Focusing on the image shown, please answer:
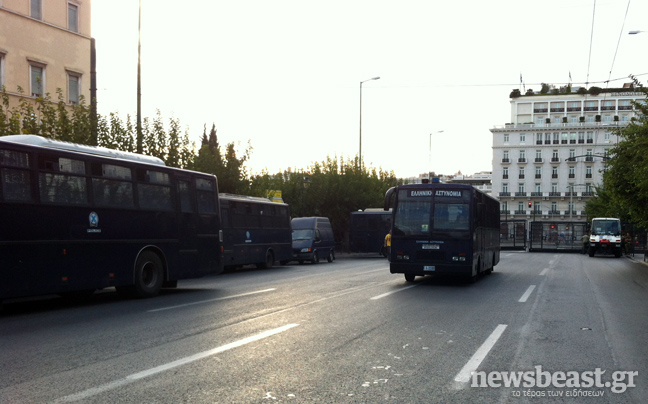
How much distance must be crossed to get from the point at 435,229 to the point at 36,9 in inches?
955

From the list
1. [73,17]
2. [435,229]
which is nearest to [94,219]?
[435,229]

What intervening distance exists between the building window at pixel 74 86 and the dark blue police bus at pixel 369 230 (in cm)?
1891

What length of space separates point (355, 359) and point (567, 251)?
5541cm

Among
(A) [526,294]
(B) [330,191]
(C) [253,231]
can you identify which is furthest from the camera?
(B) [330,191]

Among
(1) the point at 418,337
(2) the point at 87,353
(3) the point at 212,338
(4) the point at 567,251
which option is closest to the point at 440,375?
(1) the point at 418,337

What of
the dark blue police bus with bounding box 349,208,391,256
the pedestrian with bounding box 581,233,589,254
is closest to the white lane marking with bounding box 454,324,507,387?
the dark blue police bus with bounding box 349,208,391,256

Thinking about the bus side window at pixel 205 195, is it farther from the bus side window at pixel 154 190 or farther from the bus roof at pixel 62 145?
the bus roof at pixel 62 145

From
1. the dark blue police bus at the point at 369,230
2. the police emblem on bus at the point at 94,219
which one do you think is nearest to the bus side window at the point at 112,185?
the police emblem on bus at the point at 94,219

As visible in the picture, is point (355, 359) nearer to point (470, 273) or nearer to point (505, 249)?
point (470, 273)

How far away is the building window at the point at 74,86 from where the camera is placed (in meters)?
33.9

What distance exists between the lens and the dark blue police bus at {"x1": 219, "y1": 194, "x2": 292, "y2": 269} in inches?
984

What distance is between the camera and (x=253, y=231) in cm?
2700

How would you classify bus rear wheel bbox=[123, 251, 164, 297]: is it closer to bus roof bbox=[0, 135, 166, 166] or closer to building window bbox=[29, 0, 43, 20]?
bus roof bbox=[0, 135, 166, 166]

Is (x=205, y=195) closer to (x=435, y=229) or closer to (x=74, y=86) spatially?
(x=435, y=229)
